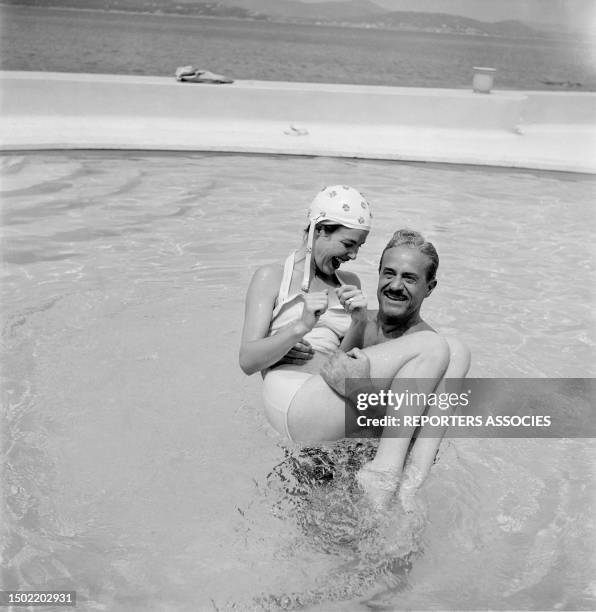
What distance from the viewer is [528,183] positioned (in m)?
10.0

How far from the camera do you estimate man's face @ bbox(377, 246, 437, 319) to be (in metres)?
3.27

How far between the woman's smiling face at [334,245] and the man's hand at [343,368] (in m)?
0.49

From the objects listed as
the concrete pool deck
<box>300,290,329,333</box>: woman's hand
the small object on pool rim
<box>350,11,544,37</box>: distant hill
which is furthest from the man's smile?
<box>350,11,544,37</box>: distant hill

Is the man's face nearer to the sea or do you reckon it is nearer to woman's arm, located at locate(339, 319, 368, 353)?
woman's arm, located at locate(339, 319, 368, 353)

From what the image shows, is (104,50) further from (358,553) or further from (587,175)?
(358,553)

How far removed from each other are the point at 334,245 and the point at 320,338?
41 cm

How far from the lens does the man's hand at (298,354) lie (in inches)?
134

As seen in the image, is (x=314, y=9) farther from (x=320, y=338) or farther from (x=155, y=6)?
(x=320, y=338)

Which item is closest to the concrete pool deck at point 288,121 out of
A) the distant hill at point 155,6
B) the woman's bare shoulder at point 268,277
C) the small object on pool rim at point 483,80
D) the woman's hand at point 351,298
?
the small object on pool rim at point 483,80

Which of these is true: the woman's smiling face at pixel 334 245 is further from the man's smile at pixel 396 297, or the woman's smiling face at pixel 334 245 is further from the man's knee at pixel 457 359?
the man's knee at pixel 457 359

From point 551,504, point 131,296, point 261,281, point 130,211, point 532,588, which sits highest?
point 130,211

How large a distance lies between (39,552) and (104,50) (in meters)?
78.4

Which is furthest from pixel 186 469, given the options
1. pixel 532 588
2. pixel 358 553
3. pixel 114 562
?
pixel 532 588

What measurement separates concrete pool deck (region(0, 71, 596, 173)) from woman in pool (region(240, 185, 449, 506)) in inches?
277
